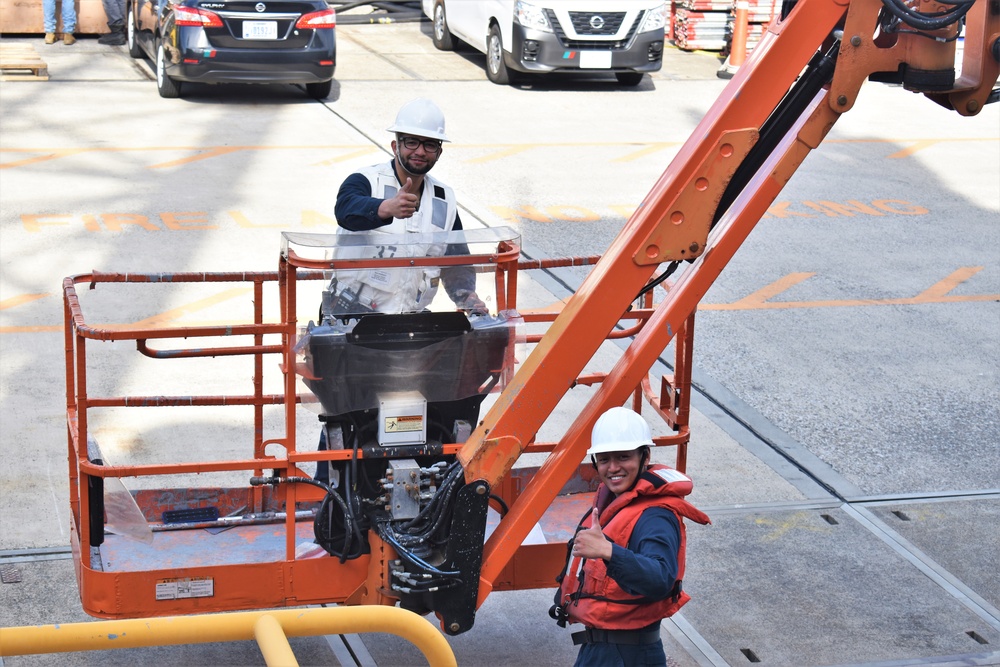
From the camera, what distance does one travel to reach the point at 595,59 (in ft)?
57.5

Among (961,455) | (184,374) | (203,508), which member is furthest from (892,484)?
(184,374)

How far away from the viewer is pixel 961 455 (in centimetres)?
766

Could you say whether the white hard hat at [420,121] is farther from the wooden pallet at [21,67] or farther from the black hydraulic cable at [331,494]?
the wooden pallet at [21,67]

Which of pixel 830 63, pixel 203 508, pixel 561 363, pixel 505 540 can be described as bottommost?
pixel 203 508

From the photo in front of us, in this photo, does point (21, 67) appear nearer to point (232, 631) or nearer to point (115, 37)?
point (115, 37)

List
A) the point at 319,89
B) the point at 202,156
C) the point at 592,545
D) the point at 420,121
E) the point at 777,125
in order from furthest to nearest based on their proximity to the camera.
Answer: the point at 319,89 < the point at 202,156 < the point at 420,121 < the point at 777,125 < the point at 592,545

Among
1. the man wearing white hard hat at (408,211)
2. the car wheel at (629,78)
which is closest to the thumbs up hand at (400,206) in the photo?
the man wearing white hard hat at (408,211)

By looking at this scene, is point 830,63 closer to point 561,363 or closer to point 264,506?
point 561,363

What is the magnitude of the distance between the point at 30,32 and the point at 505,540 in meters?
18.1

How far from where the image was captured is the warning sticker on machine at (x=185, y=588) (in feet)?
15.9

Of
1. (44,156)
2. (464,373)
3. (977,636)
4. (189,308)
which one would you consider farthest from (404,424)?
(44,156)

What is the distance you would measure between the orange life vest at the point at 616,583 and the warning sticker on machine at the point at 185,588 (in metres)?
1.54

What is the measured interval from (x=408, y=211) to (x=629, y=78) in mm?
14221

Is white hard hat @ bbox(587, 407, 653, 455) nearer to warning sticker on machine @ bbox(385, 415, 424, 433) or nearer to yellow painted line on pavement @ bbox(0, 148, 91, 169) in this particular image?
warning sticker on machine @ bbox(385, 415, 424, 433)
